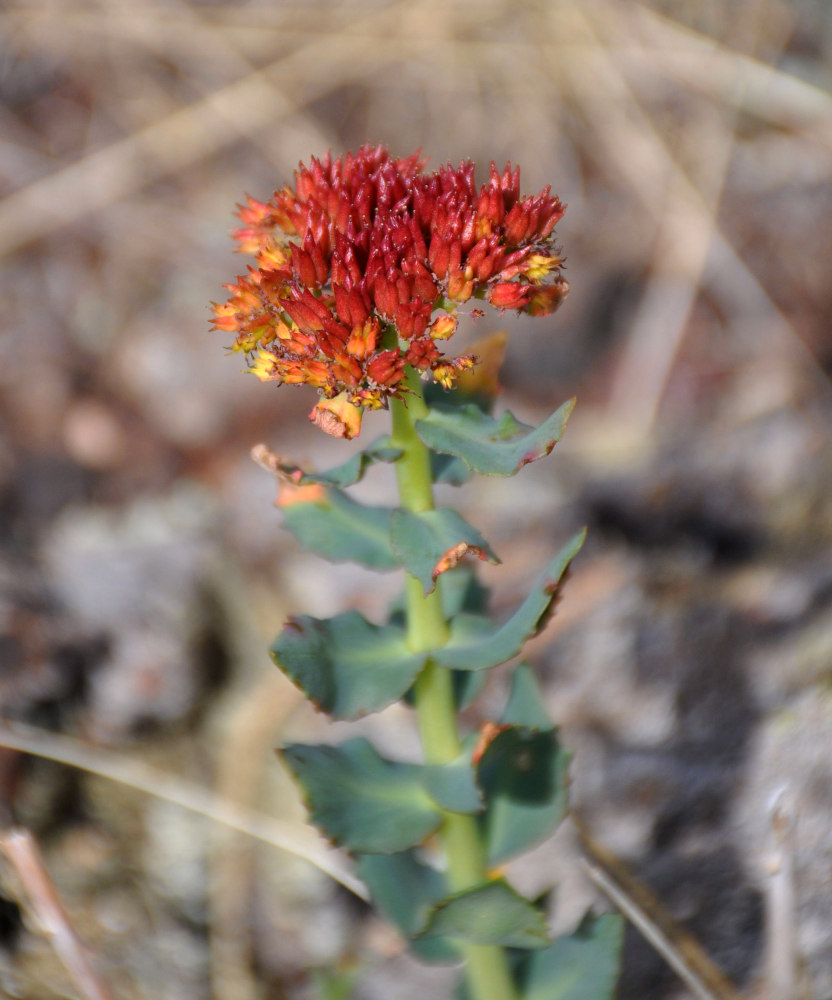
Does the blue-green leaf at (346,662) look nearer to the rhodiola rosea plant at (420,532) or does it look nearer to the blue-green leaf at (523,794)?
the rhodiola rosea plant at (420,532)

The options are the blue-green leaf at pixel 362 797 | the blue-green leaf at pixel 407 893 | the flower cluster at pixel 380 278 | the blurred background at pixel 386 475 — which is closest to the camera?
the flower cluster at pixel 380 278

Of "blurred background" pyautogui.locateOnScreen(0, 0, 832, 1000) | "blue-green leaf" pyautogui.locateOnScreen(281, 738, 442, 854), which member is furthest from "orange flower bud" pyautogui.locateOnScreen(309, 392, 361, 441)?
"blurred background" pyautogui.locateOnScreen(0, 0, 832, 1000)

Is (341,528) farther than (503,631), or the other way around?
(341,528)

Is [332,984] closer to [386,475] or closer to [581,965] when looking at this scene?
[581,965]

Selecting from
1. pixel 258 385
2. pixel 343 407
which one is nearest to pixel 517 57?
pixel 258 385

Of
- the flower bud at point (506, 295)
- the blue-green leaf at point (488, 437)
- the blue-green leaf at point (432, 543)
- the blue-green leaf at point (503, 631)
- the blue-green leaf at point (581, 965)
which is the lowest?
the blue-green leaf at point (581, 965)

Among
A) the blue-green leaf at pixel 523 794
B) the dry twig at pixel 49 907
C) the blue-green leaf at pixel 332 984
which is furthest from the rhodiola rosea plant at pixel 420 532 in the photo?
the dry twig at pixel 49 907

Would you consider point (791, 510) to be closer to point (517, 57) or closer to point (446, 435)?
point (446, 435)

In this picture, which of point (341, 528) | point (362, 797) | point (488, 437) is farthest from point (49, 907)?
point (488, 437)
